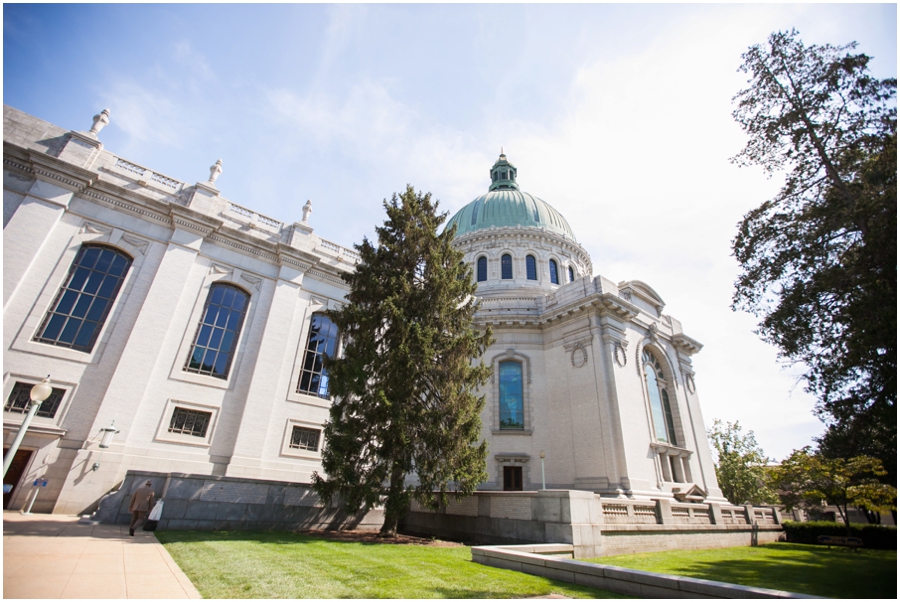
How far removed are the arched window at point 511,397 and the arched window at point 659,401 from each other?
8154 mm

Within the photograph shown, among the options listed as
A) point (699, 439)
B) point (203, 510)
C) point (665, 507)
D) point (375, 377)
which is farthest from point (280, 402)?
point (699, 439)

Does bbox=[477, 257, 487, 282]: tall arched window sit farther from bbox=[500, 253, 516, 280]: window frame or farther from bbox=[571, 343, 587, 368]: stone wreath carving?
bbox=[571, 343, 587, 368]: stone wreath carving

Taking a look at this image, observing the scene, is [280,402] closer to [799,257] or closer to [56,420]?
[56,420]

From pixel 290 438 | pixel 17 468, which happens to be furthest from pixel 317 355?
pixel 17 468

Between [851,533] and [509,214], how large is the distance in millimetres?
32058

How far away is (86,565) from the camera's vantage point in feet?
25.2

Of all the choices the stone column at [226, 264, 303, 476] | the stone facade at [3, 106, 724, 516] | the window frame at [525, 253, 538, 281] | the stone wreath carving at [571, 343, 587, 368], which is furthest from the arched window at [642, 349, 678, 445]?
A: the stone column at [226, 264, 303, 476]

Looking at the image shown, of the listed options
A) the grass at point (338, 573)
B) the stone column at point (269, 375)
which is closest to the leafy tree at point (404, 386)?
the grass at point (338, 573)

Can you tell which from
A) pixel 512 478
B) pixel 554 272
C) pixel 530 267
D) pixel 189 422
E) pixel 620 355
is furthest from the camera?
pixel 554 272

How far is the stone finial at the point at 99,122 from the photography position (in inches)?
818

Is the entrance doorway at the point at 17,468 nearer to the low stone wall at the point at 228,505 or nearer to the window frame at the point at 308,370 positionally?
the low stone wall at the point at 228,505

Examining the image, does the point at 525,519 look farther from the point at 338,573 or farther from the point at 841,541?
the point at 841,541

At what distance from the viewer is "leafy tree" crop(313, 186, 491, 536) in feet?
48.6

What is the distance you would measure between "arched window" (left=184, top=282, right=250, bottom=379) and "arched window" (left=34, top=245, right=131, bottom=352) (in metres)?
3.74
